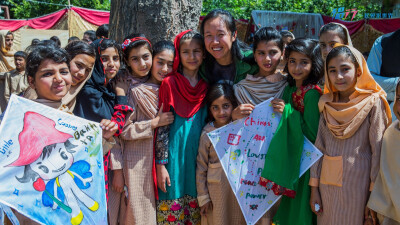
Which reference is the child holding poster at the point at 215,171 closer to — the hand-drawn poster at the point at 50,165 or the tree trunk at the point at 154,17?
the hand-drawn poster at the point at 50,165

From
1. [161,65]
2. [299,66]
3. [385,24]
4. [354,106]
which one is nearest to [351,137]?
[354,106]

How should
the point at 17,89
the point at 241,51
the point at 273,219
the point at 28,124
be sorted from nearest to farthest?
the point at 28,124 < the point at 273,219 < the point at 241,51 < the point at 17,89

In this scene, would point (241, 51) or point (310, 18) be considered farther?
point (310, 18)

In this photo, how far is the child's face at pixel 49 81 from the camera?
2.32 meters

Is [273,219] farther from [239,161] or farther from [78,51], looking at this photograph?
[78,51]

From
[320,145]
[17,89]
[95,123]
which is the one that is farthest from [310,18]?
[95,123]

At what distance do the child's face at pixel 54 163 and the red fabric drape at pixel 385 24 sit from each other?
9241 millimetres

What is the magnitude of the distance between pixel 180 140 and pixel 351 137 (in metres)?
1.26

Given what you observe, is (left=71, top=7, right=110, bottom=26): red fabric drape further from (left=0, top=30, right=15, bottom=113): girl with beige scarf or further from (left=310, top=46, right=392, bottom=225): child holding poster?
(left=310, top=46, right=392, bottom=225): child holding poster

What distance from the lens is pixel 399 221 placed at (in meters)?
2.20

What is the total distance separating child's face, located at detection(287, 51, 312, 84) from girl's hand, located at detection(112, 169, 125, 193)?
1547mm

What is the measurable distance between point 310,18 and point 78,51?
29.5 feet

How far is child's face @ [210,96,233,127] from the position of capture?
2.78 m

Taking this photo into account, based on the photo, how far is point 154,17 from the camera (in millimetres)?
3559
